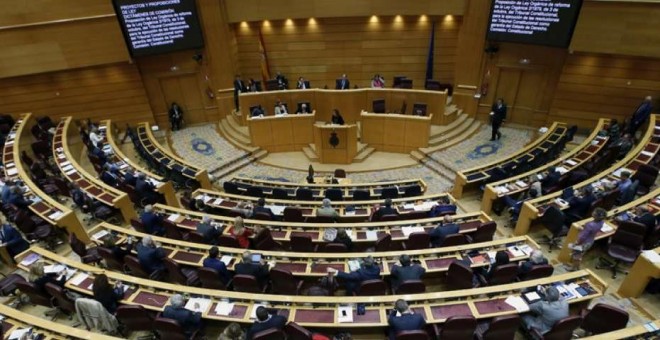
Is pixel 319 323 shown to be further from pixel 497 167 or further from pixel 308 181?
pixel 497 167

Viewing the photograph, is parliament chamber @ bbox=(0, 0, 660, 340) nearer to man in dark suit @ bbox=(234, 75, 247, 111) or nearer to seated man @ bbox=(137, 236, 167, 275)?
seated man @ bbox=(137, 236, 167, 275)

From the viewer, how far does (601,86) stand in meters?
13.6

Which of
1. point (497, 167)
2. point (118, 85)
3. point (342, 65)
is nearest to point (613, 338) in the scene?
point (497, 167)

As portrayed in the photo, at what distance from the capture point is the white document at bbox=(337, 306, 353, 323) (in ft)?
19.7

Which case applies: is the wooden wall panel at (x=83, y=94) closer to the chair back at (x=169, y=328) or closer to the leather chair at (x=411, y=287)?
the chair back at (x=169, y=328)

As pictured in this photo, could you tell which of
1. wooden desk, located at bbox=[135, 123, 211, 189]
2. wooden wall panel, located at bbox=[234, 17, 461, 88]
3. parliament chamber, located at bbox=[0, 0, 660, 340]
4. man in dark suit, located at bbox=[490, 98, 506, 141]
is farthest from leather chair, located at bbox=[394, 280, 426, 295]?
wooden wall panel, located at bbox=[234, 17, 461, 88]

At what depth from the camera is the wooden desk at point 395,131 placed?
46.6 feet

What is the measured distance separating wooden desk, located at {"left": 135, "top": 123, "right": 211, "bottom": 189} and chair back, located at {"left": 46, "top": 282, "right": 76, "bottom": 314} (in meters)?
5.55

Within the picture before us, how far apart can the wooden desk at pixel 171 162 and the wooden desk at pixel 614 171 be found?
30.4 ft

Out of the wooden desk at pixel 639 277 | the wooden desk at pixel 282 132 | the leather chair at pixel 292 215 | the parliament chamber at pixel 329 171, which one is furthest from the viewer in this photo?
the wooden desk at pixel 282 132

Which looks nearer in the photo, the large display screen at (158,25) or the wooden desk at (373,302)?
the wooden desk at (373,302)

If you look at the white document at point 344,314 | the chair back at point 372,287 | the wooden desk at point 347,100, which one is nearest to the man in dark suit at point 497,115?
the wooden desk at point 347,100

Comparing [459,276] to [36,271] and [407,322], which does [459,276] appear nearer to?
[407,322]

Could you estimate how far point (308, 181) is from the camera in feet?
39.5
